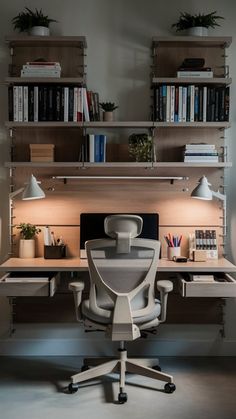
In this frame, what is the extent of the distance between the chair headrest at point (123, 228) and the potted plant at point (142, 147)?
0.73 metres

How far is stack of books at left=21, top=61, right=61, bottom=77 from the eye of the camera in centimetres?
367

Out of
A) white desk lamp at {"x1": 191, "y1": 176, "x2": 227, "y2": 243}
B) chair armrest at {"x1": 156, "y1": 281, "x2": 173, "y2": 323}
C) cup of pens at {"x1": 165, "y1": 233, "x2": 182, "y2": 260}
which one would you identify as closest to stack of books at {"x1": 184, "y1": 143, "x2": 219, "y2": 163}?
white desk lamp at {"x1": 191, "y1": 176, "x2": 227, "y2": 243}

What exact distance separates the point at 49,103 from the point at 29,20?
0.65 meters

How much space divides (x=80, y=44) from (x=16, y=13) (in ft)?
1.79

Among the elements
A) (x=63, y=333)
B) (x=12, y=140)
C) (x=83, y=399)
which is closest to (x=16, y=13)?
(x=12, y=140)

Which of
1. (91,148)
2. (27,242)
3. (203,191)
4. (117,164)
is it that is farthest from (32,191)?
(203,191)

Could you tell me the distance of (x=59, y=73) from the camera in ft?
12.1

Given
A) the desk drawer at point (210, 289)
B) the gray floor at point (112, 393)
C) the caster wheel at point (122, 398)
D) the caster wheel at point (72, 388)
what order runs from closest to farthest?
the gray floor at point (112, 393)
the caster wheel at point (122, 398)
the caster wheel at point (72, 388)
the desk drawer at point (210, 289)

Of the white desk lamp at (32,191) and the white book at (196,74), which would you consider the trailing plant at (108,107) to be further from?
the white desk lamp at (32,191)

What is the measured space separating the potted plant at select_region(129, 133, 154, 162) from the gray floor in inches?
60.0

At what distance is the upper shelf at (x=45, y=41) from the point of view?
3.72 m

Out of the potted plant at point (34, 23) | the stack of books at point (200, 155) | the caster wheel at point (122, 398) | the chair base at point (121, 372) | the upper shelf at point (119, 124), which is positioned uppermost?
the potted plant at point (34, 23)

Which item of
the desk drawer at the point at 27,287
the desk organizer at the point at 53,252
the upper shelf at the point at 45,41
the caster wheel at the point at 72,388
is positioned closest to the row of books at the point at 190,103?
the upper shelf at the point at 45,41

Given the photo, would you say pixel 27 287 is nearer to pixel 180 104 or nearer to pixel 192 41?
pixel 180 104
